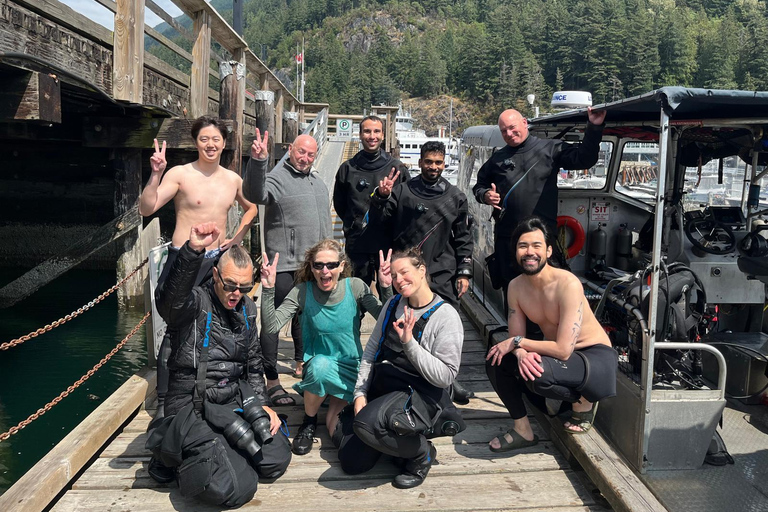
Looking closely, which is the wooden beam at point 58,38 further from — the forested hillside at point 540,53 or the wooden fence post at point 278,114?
the forested hillside at point 540,53

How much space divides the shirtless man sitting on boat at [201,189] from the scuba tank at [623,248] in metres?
4.55

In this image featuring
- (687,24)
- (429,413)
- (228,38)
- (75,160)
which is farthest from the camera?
(687,24)

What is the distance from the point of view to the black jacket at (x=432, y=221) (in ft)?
14.1

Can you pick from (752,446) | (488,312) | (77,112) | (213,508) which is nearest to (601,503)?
(752,446)

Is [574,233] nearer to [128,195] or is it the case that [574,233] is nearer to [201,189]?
[201,189]

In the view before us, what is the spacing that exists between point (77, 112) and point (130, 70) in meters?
1.78

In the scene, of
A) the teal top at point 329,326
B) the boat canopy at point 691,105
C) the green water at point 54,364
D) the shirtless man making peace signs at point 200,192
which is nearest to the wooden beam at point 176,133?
the shirtless man making peace signs at point 200,192

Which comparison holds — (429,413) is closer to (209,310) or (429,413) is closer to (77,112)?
(209,310)

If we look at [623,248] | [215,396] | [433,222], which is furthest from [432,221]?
[623,248]

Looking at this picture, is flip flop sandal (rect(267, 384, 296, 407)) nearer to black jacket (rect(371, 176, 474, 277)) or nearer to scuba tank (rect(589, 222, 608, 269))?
black jacket (rect(371, 176, 474, 277))

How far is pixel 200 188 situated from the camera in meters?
4.01

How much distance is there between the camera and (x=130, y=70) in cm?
550

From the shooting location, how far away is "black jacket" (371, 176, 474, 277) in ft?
14.1

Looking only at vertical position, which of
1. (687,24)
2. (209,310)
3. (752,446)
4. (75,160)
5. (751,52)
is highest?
(687,24)
